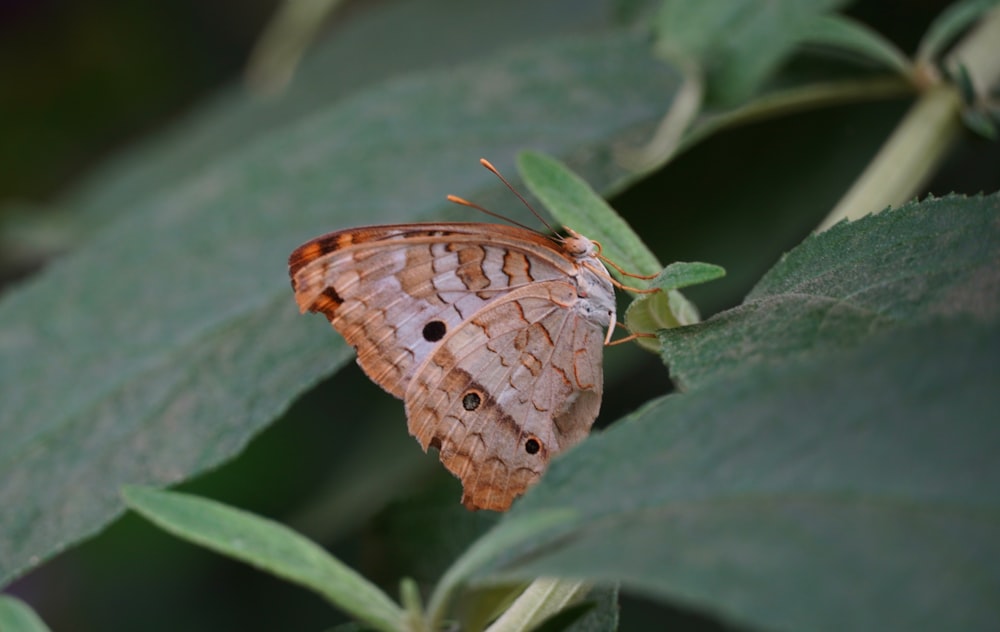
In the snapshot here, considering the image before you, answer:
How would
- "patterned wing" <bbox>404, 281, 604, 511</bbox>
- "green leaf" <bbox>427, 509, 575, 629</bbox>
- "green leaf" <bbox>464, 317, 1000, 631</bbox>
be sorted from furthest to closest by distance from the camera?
"patterned wing" <bbox>404, 281, 604, 511</bbox> < "green leaf" <bbox>427, 509, 575, 629</bbox> < "green leaf" <bbox>464, 317, 1000, 631</bbox>

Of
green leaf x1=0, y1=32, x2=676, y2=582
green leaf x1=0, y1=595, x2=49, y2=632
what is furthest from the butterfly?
green leaf x1=0, y1=595, x2=49, y2=632

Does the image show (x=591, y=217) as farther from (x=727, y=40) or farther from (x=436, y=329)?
(x=727, y=40)

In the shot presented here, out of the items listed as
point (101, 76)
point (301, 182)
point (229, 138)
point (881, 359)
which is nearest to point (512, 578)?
point (881, 359)

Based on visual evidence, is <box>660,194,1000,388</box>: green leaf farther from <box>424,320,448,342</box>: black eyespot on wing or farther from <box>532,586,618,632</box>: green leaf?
<box>424,320,448,342</box>: black eyespot on wing

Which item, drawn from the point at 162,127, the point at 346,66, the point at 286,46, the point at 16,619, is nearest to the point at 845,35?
the point at 16,619

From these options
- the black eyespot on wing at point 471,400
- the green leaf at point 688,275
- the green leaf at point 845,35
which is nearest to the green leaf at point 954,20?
the green leaf at point 845,35

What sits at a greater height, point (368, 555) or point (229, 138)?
point (229, 138)

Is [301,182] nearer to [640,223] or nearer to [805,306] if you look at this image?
[640,223]
